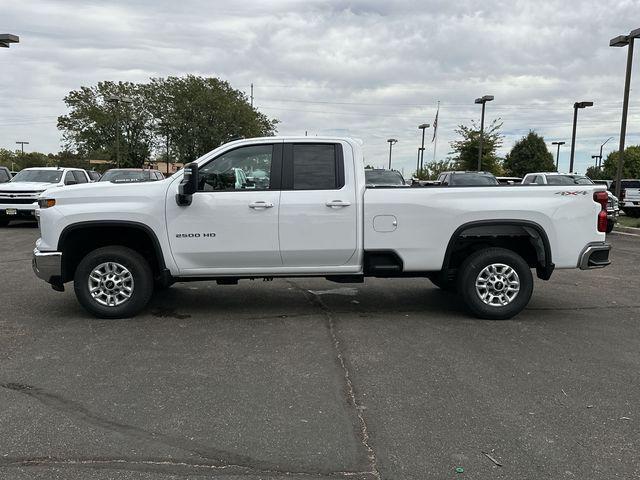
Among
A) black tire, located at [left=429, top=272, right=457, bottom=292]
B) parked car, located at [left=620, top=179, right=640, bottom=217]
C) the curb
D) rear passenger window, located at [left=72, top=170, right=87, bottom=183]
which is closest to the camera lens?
black tire, located at [left=429, top=272, right=457, bottom=292]

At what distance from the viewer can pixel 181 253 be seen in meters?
6.03

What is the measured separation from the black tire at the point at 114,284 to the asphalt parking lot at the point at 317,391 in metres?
0.14

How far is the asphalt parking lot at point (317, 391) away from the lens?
322cm

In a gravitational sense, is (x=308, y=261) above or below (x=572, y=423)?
above

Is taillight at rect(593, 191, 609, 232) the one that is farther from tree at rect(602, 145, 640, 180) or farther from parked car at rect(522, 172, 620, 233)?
tree at rect(602, 145, 640, 180)

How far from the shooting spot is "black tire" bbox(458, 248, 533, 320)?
20.5ft

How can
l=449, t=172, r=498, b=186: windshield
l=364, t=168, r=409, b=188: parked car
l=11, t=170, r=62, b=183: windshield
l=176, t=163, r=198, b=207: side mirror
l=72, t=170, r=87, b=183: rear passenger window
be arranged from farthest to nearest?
l=449, t=172, r=498, b=186: windshield, l=72, t=170, r=87, b=183: rear passenger window, l=364, t=168, r=409, b=188: parked car, l=11, t=170, r=62, b=183: windshield, l=176, t=163, r=198, b=207: side mirror

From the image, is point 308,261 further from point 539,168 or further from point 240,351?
point 539,168

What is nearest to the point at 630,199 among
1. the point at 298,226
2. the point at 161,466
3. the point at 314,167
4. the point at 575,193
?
the point at 575,193

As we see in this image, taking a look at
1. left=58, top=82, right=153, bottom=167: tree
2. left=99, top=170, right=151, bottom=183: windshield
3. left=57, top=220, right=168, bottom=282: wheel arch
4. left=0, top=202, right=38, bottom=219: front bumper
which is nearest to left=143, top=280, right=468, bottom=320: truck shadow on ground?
left=57, top=220, right=168, bottom=282: wheel arch

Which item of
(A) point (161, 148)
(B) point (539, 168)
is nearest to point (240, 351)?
(A) point (161, 148)

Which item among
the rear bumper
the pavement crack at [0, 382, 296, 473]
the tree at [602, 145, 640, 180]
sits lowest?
the pavement crack at [0, 382, 296, 473]

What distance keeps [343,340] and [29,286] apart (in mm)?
5018

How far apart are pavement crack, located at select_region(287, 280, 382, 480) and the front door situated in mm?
967
